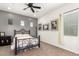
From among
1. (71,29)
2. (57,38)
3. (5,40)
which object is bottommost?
(5,40)

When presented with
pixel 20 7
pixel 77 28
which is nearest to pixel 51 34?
pixel 77 28

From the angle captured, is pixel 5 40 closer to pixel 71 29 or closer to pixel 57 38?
pixel 57 38

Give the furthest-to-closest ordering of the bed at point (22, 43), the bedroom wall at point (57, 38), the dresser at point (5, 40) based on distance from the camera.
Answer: the dresser at point (5, 40) → the bedroom wall at point (57, 38) → the bed at point (22, 43)

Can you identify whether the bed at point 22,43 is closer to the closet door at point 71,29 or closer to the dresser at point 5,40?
the dresser at point 5,40


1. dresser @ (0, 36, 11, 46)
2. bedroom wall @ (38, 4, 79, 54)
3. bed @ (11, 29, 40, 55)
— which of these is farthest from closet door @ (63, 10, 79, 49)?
dresser @ (0, 36, 11, 46)

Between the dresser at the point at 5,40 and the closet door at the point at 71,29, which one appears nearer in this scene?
the closet door at the point at 71,29

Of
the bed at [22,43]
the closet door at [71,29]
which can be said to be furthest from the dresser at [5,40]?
the closet door at [71,29]

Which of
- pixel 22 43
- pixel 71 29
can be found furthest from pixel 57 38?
pixel 22 43

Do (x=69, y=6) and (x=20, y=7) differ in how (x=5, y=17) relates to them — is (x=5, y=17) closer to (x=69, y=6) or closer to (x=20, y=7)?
(x=20, y=7)

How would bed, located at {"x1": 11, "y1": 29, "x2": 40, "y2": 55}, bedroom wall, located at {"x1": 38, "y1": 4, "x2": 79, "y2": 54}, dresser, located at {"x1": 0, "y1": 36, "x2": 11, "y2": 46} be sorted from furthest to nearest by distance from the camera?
1. dresser, located at {"x1": 0, "y1": 36, "x2": 11, "y2": 46}
2. bedroom wall, located at {"x1": 38, "y1": 4, "x2": 79, "y2": 54}
3. bed, located at {"x1": 11, "y1": 29, "x2": 40, "y2": 55}

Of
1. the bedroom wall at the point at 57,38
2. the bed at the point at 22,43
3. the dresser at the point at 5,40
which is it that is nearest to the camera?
the bed at the point at 22,43

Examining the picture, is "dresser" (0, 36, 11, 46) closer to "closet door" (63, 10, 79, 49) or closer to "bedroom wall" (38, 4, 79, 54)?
"bedroom wall" (38, 4, 79, 54)

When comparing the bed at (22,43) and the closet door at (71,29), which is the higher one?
the closet door at (71,29)

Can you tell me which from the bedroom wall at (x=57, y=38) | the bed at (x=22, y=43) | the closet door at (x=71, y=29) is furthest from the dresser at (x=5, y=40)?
the closet door at (x=71, y=29)
